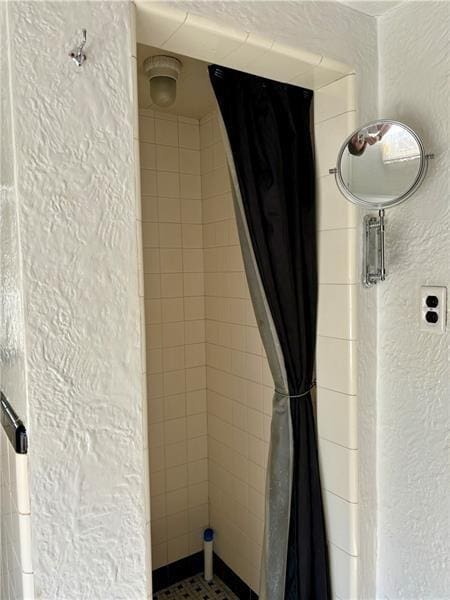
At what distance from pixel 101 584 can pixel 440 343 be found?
103cm

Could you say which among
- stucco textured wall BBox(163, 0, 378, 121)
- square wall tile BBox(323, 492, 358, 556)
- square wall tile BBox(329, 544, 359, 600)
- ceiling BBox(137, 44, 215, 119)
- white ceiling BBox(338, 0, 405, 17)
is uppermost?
ceiling BBox(137, 44, 215, 119)

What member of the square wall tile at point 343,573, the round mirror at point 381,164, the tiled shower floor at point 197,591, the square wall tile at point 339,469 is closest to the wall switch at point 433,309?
the round mirror at point 381,164

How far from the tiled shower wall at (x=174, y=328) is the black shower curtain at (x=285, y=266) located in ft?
2.63

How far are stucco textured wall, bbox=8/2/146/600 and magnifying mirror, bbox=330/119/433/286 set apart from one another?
62cm

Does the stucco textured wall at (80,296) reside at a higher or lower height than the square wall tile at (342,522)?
higher

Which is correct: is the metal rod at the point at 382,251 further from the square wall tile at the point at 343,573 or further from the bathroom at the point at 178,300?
the square wall tile at the point at 343,573

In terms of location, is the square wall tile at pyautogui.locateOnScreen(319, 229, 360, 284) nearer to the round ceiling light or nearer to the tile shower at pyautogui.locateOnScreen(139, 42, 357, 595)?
the tile shower at pyautogui.locateOnScreen(139, 42, 357, 595)

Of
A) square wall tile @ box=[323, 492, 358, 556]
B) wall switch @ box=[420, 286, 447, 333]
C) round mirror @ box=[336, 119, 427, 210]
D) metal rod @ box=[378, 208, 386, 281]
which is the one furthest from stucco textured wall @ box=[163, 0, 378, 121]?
square wall tile @ box=[323, 492, 358, 556]

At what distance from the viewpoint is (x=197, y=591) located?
205 cm

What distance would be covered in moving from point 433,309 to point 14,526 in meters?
1.19

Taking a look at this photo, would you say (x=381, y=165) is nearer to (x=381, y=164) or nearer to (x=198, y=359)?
(x=381, y=164)

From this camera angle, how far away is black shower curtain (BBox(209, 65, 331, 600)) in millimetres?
1303

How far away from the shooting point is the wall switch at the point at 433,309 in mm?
1137

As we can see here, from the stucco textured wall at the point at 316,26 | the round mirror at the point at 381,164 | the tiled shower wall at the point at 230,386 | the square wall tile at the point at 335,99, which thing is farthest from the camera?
the tiled shower wall at the point at 230,386
